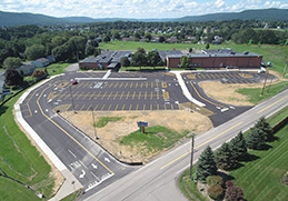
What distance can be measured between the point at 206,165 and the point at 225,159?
3.20 meters

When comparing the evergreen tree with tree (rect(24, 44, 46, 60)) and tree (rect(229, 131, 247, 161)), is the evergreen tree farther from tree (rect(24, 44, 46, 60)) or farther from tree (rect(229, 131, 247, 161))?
tree (rect(24, 44, 46, 60))

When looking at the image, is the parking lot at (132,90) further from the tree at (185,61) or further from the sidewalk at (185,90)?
the tree at (185,61)

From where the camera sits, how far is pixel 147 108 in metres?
41.3

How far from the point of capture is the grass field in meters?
22.7

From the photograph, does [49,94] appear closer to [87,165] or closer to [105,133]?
[105,133]

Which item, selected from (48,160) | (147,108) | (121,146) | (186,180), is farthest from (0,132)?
(186,180)

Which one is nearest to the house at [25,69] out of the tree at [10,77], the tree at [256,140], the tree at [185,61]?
the tree at [10,77]

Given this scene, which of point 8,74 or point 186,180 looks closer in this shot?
point 186,180

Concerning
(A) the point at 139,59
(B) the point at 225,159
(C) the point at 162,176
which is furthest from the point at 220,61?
(C) the point at 162,176

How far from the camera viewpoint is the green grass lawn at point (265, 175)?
19.0 metres

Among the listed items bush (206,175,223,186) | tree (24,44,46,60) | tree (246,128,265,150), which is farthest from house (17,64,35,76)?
tree (246,128,265,150)

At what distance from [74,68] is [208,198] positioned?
246ft

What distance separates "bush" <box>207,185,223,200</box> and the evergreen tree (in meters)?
3.99

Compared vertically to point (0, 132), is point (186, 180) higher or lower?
higher
